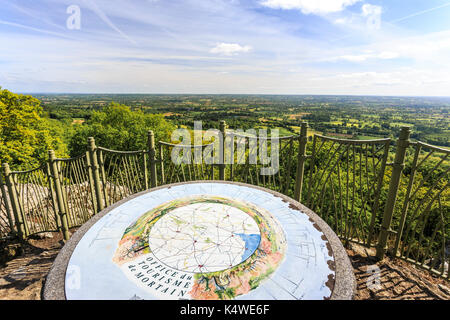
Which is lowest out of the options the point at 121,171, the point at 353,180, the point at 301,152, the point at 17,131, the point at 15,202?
the point at 15,202

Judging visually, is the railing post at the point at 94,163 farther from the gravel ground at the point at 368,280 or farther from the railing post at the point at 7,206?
the railing post at the point at 7,206

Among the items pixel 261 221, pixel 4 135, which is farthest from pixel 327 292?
pixel 4 135

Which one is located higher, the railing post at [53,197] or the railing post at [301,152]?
the railing post at [301,152]

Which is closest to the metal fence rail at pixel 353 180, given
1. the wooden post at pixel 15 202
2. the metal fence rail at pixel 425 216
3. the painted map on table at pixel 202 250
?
the metal fence rail at pixel 425 216

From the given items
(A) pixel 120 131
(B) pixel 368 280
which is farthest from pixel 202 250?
(A) pixel 120 131

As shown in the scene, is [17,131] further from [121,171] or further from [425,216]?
[425,216]

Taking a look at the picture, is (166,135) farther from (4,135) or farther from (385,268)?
(385,268)

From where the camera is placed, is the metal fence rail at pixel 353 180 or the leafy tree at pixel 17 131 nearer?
the metal fence rail at pixel 353 180
